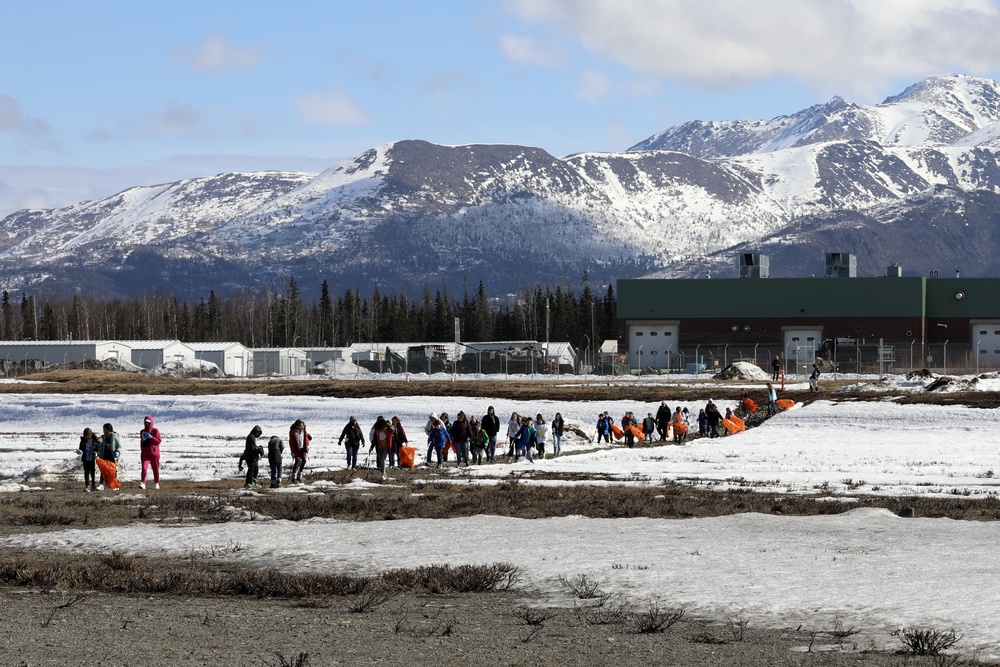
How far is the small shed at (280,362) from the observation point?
127250mm

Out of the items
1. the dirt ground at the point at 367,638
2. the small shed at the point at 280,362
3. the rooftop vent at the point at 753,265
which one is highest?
the rooftop vent at the point at 753,265

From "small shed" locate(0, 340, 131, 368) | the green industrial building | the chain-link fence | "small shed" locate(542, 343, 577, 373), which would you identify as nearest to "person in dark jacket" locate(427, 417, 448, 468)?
the chain-link fence

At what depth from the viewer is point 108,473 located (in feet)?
100.0

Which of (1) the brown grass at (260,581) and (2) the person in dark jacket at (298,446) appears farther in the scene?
(2) the person in dark jacket at (298,446)

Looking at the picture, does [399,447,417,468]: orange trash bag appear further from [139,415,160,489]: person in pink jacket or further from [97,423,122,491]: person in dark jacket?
[97,423,122,491]: person in dark jacket

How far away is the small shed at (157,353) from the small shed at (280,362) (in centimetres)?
664

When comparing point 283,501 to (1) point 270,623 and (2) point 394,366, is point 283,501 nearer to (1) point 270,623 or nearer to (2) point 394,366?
(1) point 270,623

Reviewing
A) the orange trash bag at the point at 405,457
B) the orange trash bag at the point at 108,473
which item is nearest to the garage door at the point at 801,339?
the orange trash bag at the point at 405,457

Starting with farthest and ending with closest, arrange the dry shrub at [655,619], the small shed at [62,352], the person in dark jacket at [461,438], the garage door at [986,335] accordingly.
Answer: the small shed at [62,352] → the garage door at [986,335] → the person in dark jacket at [461,438] → the dry shrub at [655,619]

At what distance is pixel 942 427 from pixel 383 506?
31.3 metres

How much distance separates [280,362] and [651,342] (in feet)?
119

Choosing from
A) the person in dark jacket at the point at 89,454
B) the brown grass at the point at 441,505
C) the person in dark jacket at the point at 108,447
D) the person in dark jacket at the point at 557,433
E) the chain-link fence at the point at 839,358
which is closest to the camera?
the brown grass at the point at 441,505

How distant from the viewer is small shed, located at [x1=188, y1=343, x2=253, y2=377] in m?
131

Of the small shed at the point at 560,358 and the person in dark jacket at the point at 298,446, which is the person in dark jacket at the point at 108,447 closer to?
the person in dark jacket at the point at 298,446
